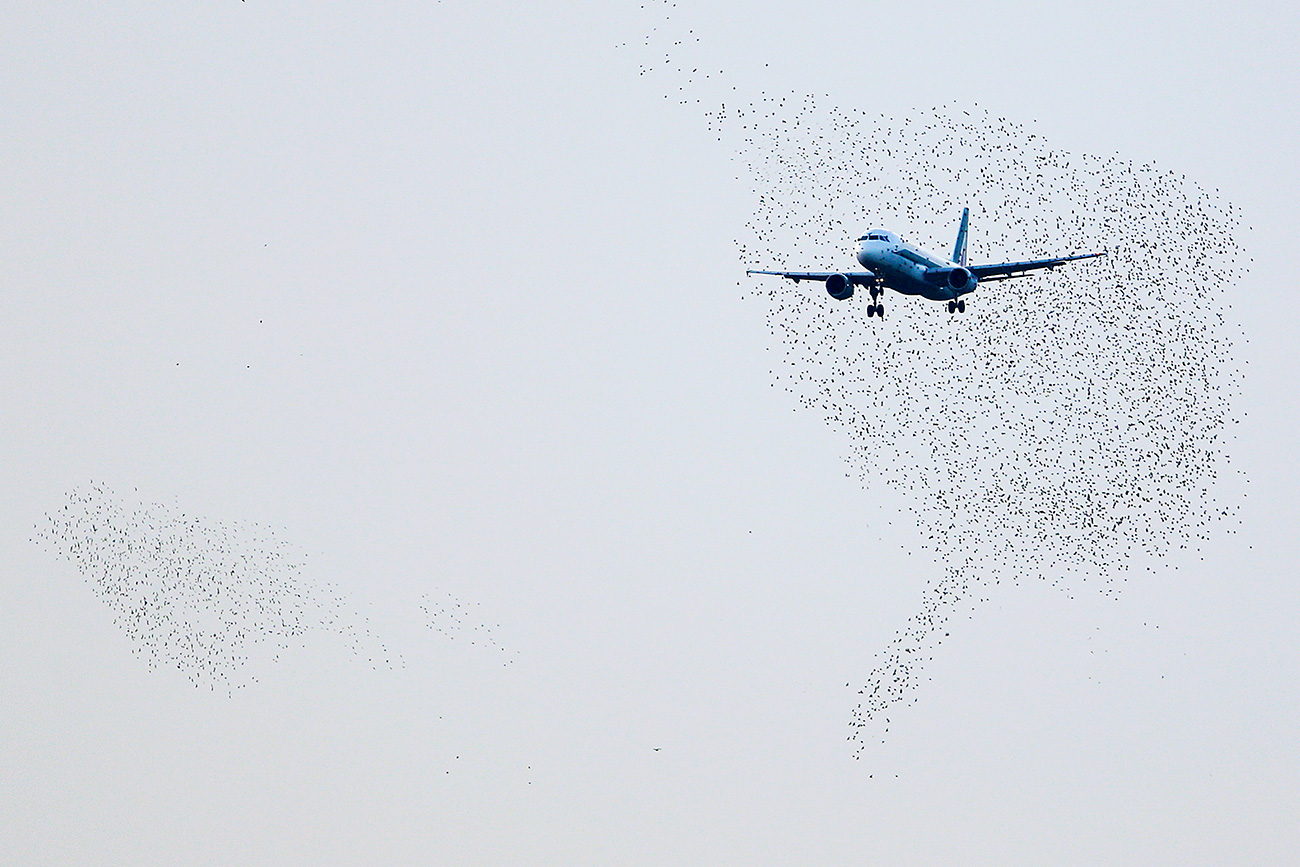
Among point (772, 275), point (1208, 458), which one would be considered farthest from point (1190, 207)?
point (772, 275)

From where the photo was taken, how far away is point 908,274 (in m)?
91.8

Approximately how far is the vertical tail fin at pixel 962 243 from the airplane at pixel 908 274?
28.8 ft

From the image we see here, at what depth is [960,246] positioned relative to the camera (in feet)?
339

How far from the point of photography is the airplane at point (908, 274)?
9131cm

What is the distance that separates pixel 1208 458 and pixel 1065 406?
12571mm

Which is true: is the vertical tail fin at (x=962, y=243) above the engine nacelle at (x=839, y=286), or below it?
above

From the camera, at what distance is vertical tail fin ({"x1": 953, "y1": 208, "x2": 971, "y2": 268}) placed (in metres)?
102

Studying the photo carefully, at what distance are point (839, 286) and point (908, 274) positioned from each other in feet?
10.7

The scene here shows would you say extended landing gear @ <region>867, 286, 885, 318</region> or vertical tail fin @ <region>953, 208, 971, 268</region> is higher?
vertical tail fin @ <region>953, 208, 971, 268</region>

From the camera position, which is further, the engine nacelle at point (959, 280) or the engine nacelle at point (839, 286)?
the engine nacelle at point (839, 286)

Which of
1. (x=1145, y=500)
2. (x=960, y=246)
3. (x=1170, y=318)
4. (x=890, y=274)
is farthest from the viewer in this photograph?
(x=960, y=246)

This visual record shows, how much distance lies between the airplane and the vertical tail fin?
28.8ft

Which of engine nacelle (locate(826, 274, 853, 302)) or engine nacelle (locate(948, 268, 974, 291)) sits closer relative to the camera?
engine nacelle (locate(948, 268, 974, 291))

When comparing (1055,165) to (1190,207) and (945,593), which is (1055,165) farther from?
(945,593)
